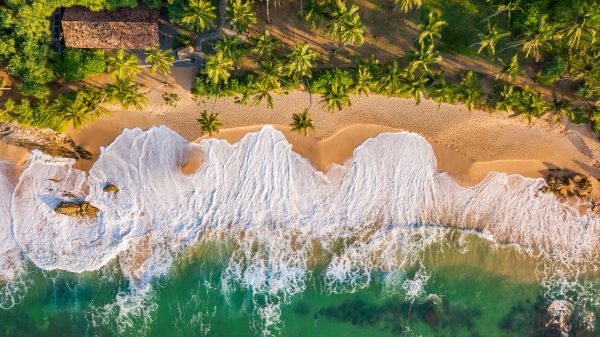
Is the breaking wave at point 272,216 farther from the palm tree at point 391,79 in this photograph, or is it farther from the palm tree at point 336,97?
the palm tree at point 336,97

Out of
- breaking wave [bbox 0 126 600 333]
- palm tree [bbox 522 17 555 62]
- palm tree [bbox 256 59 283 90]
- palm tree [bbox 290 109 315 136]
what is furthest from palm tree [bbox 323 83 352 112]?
palm tree [bbox 522 17 555 62]

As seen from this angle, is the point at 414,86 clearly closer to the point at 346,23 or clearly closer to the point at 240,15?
the point at 346,23

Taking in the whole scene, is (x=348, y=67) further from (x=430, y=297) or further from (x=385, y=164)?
(x=430, y=297)

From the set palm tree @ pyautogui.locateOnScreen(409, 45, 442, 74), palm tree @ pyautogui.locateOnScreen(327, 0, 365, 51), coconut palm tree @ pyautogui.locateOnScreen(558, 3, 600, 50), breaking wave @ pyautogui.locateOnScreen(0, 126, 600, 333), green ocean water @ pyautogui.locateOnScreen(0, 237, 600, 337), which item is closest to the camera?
coconut palm tree @ pyautogui.locateOnScreen(558, 3, 600, 50)

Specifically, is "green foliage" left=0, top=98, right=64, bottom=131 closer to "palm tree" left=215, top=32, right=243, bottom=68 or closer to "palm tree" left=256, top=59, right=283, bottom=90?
"palm tree" left=215, top=32, right=243, bottom=68

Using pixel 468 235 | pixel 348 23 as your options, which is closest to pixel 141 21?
pixel 348 23

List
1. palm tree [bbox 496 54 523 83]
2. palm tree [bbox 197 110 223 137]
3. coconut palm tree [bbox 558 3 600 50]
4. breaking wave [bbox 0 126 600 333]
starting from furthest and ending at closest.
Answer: breaking wave [bbox 0 126 600 333]
palm tree [bbox 197 110 223 137]
palm tree [bbox 496 54 523 83]
coconut palm tree [bbox 558 3 600 50]

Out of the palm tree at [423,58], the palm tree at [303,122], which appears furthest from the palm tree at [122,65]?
the palm tree at [423,58]
